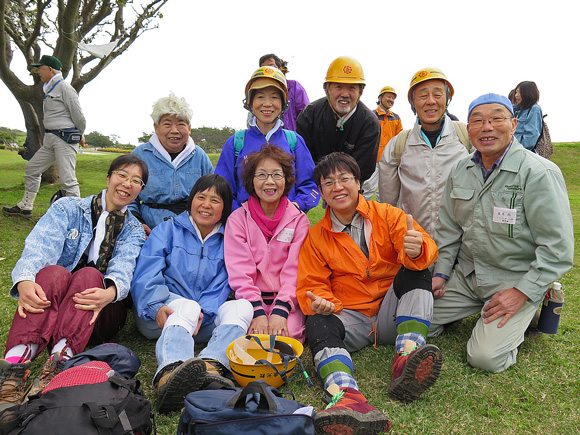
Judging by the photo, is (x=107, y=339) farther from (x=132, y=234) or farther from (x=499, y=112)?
(x=499, y=112)

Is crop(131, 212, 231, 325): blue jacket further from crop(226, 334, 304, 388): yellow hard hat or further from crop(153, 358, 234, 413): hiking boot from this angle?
crop(153, 358, 234, 413): hiking boot

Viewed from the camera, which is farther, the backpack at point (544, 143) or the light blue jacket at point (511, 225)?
the backpack at point (544, 143)

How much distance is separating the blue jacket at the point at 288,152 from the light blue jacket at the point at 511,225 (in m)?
1.35

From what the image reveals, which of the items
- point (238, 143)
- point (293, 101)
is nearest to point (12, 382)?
point (238, 143)

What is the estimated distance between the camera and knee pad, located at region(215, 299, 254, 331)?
3236mm

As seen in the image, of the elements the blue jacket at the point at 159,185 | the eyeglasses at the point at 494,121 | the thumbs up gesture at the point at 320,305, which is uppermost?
the eyeglasses at the point at 494,121

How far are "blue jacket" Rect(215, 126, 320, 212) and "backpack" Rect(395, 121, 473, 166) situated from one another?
0.94 meters

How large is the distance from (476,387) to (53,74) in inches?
343

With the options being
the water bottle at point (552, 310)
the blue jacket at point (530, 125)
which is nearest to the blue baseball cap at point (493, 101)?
the water bottle at point (552, 310)

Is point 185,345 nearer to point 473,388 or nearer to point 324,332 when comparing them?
point 324,332

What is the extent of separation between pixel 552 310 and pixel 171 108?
4026 mm

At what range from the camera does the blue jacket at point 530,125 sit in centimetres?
702

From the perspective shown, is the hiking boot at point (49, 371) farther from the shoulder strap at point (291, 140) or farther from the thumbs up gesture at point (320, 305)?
the shoulder strap at point (291, 140)

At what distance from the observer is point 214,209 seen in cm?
371
